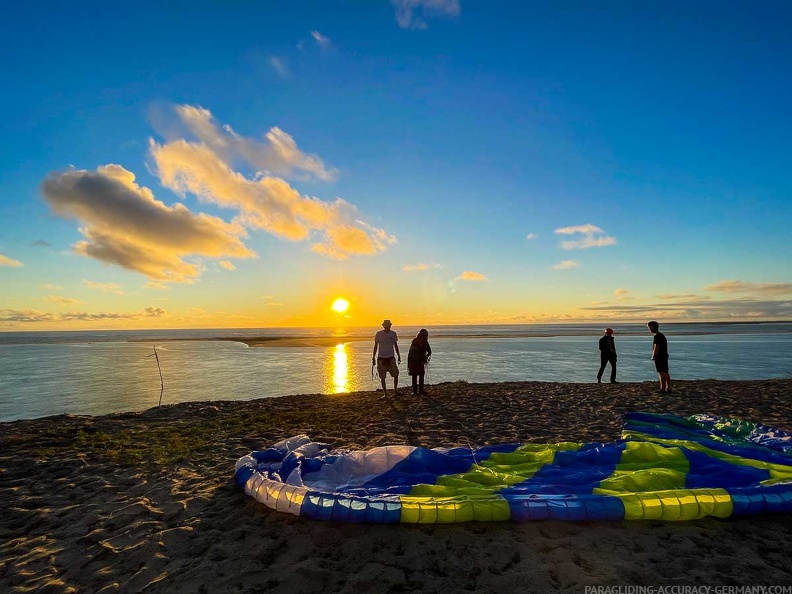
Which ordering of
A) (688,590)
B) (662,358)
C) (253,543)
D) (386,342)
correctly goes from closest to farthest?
(688,590) → (253,543) → (386,342) → (662,358)

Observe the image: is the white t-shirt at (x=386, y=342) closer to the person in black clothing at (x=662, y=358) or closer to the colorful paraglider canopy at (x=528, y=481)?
the colorful paraglider canopy at (x=528, y=481)

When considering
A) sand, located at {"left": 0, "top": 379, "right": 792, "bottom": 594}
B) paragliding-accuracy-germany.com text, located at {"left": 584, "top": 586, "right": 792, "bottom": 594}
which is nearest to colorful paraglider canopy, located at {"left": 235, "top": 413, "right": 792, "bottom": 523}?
sand, located at {"left": 0, "top": 379, "right": 792, "bottom": 594}

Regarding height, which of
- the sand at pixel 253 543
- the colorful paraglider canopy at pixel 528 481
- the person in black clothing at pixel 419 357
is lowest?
the sand at pixel 253 543

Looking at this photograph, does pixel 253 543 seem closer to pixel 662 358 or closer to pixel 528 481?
pixel 528 481

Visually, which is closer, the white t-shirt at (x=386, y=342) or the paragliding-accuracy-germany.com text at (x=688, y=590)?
the paragliding-accuracy-germany.com text at (x=688, y=590)

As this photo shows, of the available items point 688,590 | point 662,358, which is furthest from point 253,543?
point 662,358

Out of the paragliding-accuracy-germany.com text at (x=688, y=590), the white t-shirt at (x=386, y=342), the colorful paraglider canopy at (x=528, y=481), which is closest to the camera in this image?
the paragliding-accuracy-germany.com text at (x=688, y=590)

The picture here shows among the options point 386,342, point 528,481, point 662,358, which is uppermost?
point 386,342

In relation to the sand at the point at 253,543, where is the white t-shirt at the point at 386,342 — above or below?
above

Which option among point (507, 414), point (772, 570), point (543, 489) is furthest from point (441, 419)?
point (772, 570)

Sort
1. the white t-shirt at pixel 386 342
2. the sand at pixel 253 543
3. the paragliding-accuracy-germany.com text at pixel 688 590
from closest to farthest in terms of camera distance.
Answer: the paragliding-accuracy-germany.com text at pixel 688 590, the sand at pixel 253 543, the white t-shirt at pixel 386 342

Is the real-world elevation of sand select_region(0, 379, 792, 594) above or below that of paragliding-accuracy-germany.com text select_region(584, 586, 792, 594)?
above

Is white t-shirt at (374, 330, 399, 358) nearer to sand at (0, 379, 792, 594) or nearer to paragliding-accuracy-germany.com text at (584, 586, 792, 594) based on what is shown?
sand at (0, 379, 792, 594)

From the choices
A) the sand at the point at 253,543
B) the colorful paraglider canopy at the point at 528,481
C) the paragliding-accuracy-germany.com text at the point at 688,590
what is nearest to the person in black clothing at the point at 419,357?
the sand at the point at 253,543
